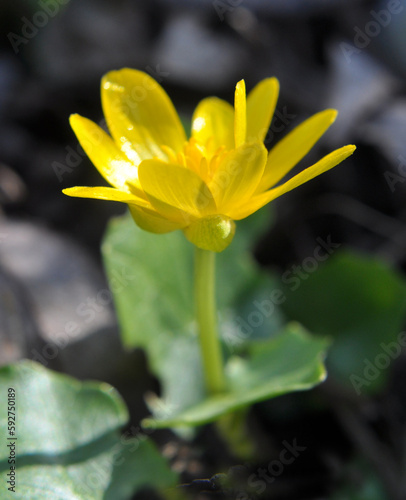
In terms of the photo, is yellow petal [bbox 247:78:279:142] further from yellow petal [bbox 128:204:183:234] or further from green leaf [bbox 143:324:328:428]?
green leaf [bbox 143:324:328:428]

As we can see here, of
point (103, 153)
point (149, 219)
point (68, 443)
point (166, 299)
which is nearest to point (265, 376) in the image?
point (166, 299)

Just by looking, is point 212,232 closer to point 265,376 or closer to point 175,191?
point 175,191

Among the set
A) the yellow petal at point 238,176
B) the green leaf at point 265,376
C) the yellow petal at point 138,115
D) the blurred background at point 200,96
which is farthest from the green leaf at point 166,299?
the yellow petal at point 238,176

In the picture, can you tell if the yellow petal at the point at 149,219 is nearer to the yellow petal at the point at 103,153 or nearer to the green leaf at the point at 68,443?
the yellow petal at the point at 103,153

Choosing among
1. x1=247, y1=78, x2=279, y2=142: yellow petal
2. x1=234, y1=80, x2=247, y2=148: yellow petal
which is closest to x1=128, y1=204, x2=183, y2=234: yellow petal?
x1=234, y1=80, x2=247, y2=148: yellow petal

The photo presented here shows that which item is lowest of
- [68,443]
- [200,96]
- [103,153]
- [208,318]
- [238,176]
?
[68,443]

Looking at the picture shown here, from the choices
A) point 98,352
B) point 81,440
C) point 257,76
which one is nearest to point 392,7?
point 257,76
